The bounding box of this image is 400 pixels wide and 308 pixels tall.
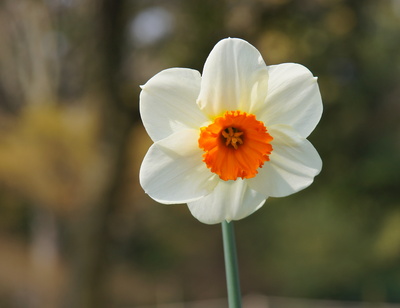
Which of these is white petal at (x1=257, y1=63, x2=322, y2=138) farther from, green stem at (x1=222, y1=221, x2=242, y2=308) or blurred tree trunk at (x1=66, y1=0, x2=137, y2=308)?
blurred tree trunk at (x1=66, y1=0, x2=137, y2=308)

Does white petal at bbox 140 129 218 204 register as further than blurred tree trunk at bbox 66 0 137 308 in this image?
No

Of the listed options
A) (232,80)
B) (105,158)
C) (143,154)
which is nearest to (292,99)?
(232,80)

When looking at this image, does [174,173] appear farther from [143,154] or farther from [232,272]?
[143,154]

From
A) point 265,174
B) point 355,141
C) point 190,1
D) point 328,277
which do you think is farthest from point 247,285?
point 265,174

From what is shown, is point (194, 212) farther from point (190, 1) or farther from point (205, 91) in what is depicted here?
point (190, 1)

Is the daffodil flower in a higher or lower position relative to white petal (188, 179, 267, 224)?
higher

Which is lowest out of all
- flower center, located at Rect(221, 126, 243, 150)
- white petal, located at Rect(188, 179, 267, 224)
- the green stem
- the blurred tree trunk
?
the green stem

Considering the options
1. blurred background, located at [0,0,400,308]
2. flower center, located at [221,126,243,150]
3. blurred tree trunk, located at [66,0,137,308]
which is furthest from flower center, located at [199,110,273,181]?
blurred tree trunk, located at [66,0,137,308]
